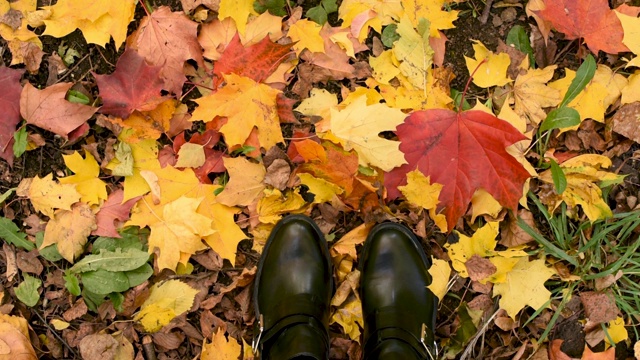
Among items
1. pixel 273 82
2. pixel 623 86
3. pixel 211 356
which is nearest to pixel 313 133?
pixel 273 82

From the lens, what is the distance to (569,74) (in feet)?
6.05

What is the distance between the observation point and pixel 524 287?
181 cm

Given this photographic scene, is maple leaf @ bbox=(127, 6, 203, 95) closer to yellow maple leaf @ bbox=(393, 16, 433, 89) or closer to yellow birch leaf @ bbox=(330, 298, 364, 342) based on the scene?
yellow maple leaf @ bbox=(393, 16, 433, 89)

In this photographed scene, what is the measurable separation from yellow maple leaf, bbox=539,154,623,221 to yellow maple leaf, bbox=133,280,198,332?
4.32ft

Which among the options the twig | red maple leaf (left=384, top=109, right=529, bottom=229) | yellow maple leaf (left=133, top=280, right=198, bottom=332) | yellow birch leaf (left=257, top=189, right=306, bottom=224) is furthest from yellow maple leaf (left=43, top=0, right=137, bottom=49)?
the twig

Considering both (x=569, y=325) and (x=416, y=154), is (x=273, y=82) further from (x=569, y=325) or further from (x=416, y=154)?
(x=569, y=325)

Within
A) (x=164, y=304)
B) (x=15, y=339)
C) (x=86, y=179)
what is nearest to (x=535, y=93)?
(x=164, y=304)

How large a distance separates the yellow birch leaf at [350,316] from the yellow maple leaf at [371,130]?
523 millimetres

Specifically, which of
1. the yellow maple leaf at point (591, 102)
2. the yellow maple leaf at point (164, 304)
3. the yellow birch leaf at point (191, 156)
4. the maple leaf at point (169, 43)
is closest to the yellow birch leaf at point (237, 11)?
the maple leaf at point (169, 43)

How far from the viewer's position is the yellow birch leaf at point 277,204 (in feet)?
6.11

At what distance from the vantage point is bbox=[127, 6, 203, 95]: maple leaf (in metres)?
1.83

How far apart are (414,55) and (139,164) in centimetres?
103

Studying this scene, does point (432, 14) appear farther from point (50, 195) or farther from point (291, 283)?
point (50, 195)

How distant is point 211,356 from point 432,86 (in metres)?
1.22
